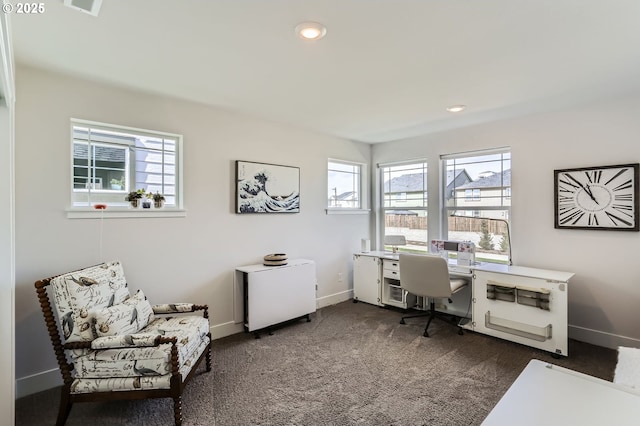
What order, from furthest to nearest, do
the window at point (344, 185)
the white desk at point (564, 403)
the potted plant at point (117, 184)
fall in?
the window at point (344, 185), the potted plant at point (117, 184), the white desk at point (564, 403)

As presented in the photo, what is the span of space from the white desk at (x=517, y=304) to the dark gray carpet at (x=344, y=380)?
0.43 feet

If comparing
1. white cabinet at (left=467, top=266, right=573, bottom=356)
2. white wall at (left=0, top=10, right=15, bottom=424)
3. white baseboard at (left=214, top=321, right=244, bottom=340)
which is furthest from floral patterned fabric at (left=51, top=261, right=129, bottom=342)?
white cabinet at (left=467, top=266, right=573, bottom=356)

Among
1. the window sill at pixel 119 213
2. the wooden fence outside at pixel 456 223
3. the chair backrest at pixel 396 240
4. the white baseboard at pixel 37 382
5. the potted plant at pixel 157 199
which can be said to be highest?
the potted plant at pixel 157 199

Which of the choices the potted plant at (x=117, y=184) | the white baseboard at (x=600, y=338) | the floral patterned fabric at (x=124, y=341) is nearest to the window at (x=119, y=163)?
the potted plant at (x=117, y=184)

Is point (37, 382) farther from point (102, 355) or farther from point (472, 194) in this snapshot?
point (472, 194)

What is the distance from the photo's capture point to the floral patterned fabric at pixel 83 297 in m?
2.00

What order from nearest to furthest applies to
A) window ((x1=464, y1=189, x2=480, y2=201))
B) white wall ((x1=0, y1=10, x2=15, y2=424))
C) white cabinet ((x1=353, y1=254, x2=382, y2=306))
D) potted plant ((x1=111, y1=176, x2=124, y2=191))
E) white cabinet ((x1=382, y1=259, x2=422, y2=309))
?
white wall ((x1=0, y1=10, x2=15, y2=424)) < potted plant ((x1=111, y1=176, x2=124, y2=191)) < window ((x1=464, y1=189, x2=480, y2=201)) < white cabinet ((x1=382, y1=259, x2=422, y2=309)) < white cabinet ((x1=353, y1=254, x2=382, y2=306))

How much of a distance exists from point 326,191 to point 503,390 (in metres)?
2.95

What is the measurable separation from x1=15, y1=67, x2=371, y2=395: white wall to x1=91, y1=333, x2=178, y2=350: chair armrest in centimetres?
90

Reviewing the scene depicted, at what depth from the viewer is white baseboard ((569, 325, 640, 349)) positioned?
2.96 meters

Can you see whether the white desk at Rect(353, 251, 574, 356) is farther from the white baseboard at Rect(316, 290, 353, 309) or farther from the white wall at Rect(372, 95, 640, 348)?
the white baseboard at Rect(316, 290, 353, 309)

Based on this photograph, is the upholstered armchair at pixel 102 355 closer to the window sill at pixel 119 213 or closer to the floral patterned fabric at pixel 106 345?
the floral patterned fabric at pixel 106 345

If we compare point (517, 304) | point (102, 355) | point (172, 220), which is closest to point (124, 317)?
point (102, 355)

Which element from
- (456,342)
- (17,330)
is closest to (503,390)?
(456,342)
